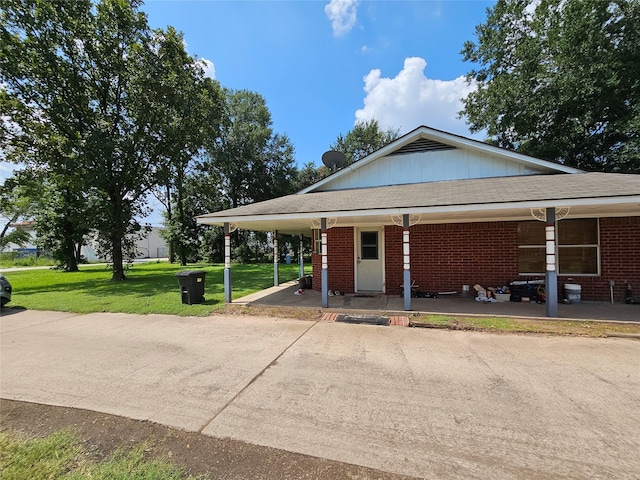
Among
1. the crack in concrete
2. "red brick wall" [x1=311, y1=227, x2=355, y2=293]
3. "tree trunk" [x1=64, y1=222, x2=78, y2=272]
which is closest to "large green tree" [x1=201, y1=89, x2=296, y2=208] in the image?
"tree trunk" [x1=64, y1=222, x2=78, y2=272]

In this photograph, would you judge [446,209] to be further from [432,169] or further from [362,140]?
[362,140]

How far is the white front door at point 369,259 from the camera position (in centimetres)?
971

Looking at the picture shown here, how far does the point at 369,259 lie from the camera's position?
32.3 ft

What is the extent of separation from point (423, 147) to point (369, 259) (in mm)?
4260

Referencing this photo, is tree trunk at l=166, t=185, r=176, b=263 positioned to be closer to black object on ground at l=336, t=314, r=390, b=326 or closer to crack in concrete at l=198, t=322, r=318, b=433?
black object on ground at l=336, t=314, r=390, b=326

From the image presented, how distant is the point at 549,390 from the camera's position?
348 centimetres

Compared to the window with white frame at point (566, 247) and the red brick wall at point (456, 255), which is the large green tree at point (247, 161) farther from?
the window with white frame at point (566, 247)

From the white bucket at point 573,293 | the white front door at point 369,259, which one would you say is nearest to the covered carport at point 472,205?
the white front door at point 369,259

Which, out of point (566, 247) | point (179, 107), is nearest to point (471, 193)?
point (566, 247)

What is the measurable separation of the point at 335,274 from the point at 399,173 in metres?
4.15

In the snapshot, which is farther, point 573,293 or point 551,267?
point 573,293

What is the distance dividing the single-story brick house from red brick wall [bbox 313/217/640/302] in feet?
0.09

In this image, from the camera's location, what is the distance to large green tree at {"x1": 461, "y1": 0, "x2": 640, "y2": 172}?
45.7ft

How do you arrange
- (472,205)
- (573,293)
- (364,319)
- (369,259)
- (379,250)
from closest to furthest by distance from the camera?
(472,205)
(364,319)
(573,293)
(379,250)
(369,259)
